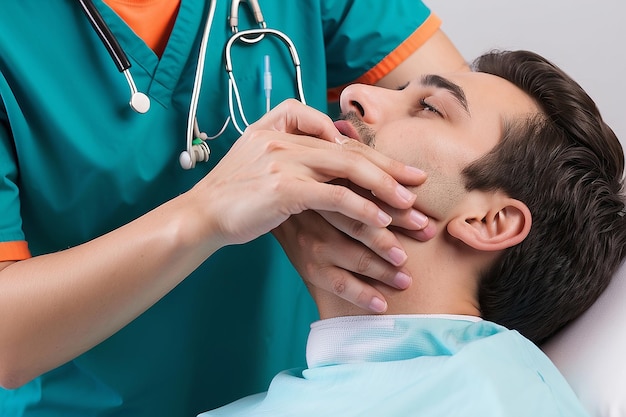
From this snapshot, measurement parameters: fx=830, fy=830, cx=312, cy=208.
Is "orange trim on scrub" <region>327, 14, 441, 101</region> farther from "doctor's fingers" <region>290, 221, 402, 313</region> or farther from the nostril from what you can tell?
"doctor's fingers" <region>290, 221, 402, 313</region>

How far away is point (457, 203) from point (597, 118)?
1.08ft

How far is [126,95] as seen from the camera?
1345 mm

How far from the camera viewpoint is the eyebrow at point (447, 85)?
4.42 feet

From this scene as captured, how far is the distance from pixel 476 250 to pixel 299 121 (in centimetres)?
36

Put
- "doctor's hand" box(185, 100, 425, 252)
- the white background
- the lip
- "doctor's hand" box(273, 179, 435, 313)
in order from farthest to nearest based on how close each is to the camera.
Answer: the white background < the lip < "doctor's hand" box(273, 179, 435, 313) < "doctor's hand" box(185, 100, 425, 252)

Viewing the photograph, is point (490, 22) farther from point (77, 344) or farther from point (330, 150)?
point (77, 344)

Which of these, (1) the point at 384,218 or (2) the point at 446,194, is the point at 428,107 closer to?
(2) the point at 446,194

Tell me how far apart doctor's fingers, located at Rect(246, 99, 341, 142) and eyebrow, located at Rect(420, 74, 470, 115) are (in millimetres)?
239

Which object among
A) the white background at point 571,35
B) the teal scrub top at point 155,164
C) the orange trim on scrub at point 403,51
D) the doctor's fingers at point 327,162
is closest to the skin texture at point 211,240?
the doctor's fingers at point 327,162

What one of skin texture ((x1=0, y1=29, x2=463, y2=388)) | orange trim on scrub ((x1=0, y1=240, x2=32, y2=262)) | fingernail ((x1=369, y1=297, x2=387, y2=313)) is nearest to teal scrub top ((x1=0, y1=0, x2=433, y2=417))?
orange trim on scrub ((x1=0, y1=240, x2=32, y2=262))

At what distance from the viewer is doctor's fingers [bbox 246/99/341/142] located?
121 centimetres

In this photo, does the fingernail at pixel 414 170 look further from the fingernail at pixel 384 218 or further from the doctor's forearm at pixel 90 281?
the doctor's forearm at pixel 90 281

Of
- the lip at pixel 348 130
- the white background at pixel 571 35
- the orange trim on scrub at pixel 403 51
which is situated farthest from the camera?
the white background at pixel 571 35

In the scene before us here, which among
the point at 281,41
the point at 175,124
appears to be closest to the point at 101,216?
the point at 175,124
